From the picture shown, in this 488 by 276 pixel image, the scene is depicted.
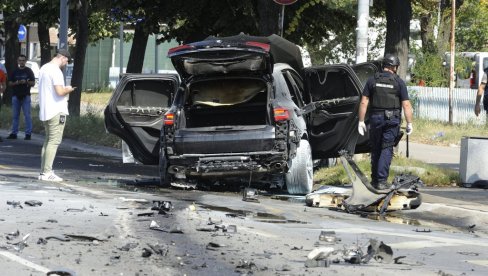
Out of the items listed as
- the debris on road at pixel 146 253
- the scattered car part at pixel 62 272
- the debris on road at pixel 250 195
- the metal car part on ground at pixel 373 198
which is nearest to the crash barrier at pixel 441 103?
the debris on road at pixel 250 195

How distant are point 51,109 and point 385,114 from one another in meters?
4.45

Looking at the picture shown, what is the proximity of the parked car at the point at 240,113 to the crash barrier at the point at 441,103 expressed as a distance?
16670 mm

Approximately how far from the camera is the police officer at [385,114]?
1402 cm

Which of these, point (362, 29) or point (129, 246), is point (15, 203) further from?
point (362, 29)

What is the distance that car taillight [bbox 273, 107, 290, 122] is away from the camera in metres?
14.0

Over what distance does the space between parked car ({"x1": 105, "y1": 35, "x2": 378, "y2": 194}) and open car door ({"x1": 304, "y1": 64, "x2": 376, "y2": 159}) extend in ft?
0.04

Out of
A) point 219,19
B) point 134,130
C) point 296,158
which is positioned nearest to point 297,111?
point 296,158

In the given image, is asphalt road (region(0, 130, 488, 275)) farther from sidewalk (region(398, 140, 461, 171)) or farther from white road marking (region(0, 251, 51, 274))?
sidewalk (region(398, 140, 461, 171))

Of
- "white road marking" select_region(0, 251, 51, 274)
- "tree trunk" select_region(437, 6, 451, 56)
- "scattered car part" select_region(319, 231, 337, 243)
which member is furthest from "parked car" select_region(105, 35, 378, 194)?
"tree trunk" select_region(437, 6, 451, 56)

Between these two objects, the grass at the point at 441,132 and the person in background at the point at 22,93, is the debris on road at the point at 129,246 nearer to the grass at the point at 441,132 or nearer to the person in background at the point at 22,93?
the person in background at the point at 22,93

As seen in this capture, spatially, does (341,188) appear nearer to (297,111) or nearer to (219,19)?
(297,111)

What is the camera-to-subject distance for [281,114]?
13961 mm

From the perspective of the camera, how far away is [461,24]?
53750 mm

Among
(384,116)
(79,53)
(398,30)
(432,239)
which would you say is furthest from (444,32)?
(432,239)
